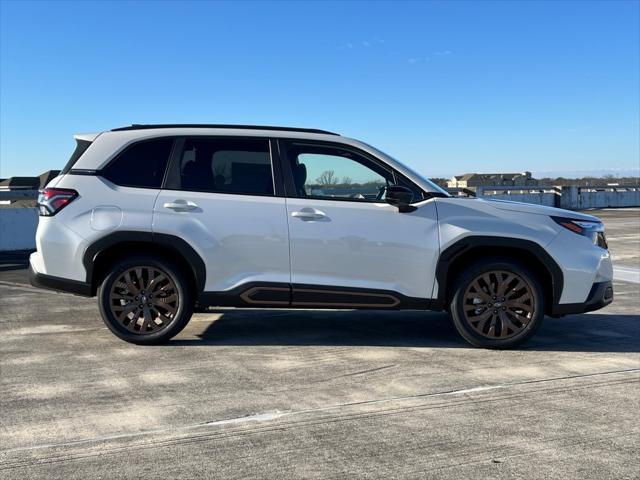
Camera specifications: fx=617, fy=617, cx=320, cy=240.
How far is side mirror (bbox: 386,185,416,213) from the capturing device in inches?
212

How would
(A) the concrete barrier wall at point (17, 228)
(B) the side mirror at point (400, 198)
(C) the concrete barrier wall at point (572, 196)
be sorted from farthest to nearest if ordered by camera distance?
(C) the concrete barrier wall at point (572, 196) → (A) the concrete barrier wall at point (17, 228) → (B) the side mirror at point (400, 198)

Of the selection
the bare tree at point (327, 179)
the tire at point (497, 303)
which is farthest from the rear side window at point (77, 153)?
the tire at point (497, 303)

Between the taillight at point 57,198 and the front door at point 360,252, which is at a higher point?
the taillight at point 57,198

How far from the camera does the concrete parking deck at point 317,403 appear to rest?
315 cm

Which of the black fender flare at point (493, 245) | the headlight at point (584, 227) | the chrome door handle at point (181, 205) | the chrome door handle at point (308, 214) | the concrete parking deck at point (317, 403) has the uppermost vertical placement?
Result: the chrome door handle at point (181, 205)

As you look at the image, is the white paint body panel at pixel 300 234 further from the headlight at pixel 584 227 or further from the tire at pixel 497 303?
the tire at pixel 497 303

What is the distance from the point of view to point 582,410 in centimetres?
390

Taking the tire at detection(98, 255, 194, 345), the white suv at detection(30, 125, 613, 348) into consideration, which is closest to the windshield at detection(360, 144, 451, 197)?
the white suv at detection(30, 125, 613, 348)

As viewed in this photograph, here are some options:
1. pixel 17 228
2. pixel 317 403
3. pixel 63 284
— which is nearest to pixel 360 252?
pixel 317 403

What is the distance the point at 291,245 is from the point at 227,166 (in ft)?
3.11

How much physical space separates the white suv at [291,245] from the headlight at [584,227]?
0.05 feet

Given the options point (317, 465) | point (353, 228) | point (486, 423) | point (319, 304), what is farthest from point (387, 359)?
point (317, 465)

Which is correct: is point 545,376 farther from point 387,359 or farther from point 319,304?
point 319,304

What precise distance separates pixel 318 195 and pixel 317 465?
9.45ft
